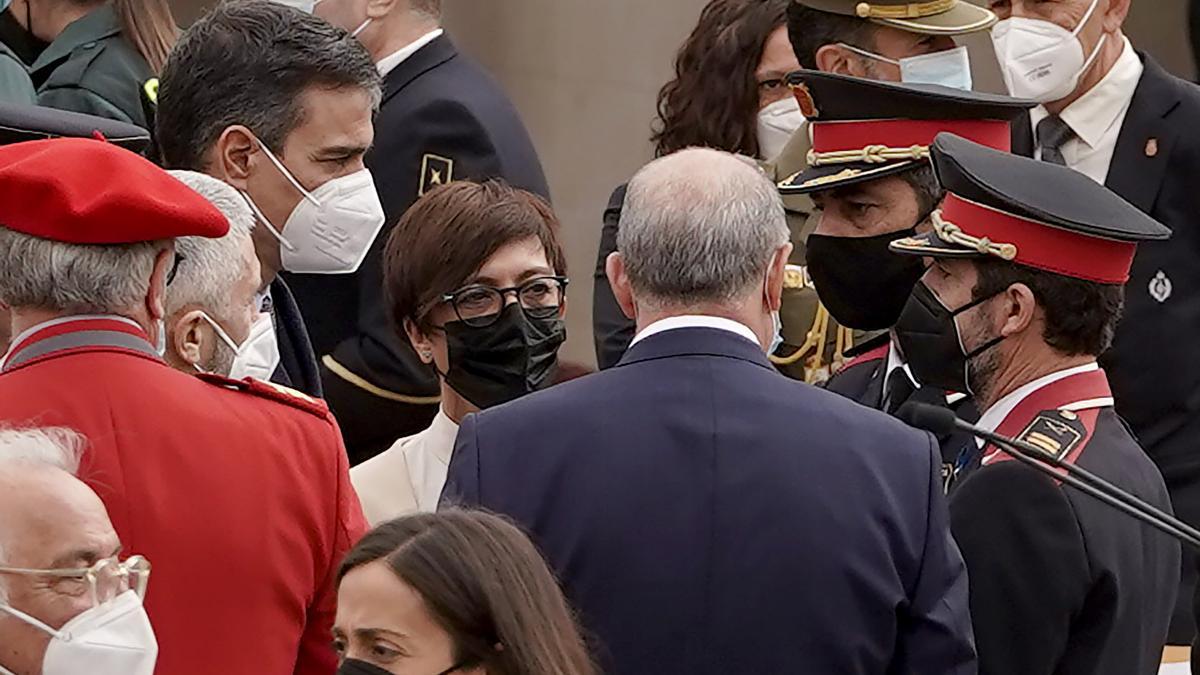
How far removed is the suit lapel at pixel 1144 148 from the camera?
6164 millimetres

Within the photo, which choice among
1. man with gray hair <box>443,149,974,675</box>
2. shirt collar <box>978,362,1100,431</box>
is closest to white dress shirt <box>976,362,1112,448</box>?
shirt collar <box>978,362,1100,431</box>

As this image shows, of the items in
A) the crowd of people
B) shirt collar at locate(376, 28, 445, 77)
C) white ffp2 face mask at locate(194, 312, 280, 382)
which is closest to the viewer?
the crowd of people

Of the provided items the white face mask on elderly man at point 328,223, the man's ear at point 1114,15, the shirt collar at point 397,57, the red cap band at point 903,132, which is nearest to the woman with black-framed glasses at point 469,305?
the white face mask on elderly man at point 328,223

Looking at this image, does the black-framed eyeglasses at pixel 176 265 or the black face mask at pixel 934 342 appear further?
the black face mask at pixel 934 342

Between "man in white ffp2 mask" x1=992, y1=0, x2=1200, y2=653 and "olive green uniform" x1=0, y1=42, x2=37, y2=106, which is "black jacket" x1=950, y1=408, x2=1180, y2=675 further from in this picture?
"olive green uniform" x1=0, y1=42, x2=37, y2=106

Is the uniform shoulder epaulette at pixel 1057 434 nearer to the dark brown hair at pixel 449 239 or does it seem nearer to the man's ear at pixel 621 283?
the man's ear at pixel 621 283

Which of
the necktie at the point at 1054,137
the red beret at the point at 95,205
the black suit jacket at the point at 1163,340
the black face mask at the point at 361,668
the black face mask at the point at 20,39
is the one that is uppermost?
the red beret at the point at 95,205

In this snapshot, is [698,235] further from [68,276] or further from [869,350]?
[869,350]

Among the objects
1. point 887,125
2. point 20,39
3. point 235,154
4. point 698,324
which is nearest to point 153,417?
point 698,324

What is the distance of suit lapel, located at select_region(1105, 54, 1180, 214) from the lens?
20.2 feet

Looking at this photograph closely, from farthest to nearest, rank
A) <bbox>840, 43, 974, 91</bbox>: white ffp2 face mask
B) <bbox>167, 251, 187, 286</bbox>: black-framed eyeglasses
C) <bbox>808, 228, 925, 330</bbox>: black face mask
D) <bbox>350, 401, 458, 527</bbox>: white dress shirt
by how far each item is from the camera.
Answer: <bbox>840, 43, 974, 91</bbox>: white ffp2 face mask
<bbox>808, 228, 925, 330</bbox>: black face mask
<bbox>350, 401, 458, 527</bbox>: white dress shirt
<bbox>167, 251, 187, 286</bbox>: black-framed eyeglasses

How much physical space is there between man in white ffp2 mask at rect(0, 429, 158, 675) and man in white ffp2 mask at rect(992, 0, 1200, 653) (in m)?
3.10

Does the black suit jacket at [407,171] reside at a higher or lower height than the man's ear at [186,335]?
lower

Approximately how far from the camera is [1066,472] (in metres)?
3.84
